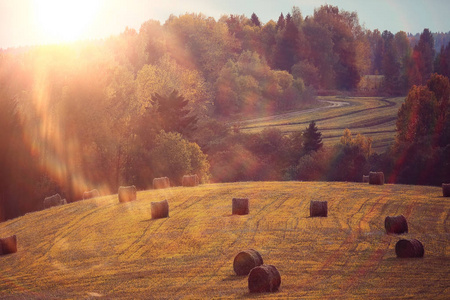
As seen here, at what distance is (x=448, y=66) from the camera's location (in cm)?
15925

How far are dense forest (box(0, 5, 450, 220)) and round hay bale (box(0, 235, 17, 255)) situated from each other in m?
34.5

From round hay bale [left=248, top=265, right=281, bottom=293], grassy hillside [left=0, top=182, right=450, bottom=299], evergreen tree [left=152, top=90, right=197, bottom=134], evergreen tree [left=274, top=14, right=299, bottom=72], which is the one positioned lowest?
grassy hillside [left=0, top=182, right=450, bottom=299]

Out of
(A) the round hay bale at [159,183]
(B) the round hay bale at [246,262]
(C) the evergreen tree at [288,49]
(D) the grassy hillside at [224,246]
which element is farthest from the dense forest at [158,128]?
(B) the round hay bale at [246,262]

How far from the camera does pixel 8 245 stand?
31469 mm

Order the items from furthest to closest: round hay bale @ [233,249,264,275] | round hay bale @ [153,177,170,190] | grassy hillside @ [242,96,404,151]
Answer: grassy hillside @ [242,96,404,151]
round hay bale @ [153,177,170,190]
round hay bale @ [233,249,264,275]

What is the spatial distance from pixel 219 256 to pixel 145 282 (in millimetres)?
4315

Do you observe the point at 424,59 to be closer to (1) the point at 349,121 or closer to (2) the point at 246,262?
(1) the point at 349,121

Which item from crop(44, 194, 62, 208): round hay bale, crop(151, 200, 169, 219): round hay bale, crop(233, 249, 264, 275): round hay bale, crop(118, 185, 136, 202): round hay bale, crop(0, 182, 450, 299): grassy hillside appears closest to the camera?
crop(0, 182, 450, 299): grassy hillside

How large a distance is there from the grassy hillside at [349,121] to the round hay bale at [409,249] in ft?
256

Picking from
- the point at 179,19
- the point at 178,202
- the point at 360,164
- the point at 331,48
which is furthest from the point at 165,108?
the point at 331,48

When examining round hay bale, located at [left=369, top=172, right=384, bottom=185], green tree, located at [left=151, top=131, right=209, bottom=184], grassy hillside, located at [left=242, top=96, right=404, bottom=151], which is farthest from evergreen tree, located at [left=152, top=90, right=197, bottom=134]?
round hay bale, located at [left=369, top=172, right=384, bottom=185]

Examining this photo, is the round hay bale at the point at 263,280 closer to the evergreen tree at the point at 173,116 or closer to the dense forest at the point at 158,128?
the dense forest at the point at 158,128

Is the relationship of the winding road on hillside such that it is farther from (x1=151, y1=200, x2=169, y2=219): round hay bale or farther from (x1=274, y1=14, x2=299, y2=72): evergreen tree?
(x1=151, y1=200, x2=169, y2=219): round hay bale

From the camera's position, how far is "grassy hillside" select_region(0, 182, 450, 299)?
21641 millimetres
